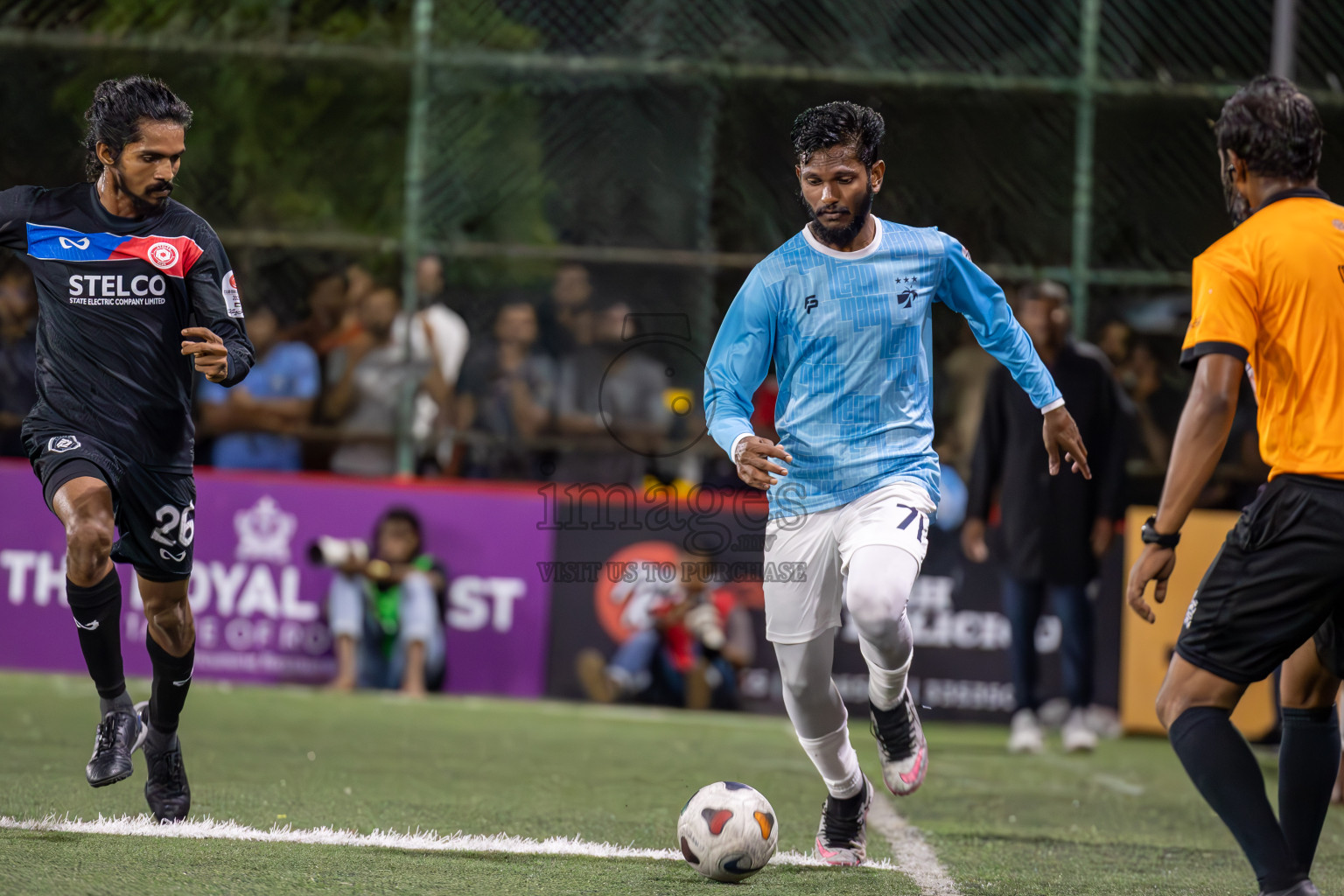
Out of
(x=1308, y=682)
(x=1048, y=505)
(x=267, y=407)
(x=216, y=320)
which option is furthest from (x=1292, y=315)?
(x=267, y=407)

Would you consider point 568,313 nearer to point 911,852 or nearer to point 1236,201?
point 911,852

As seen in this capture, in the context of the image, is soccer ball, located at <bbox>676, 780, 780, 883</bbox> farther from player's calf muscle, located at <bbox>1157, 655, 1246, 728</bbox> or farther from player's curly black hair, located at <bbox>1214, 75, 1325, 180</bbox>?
player's curly black hair, located at <bbox>1214, 75, 1325, 180</bbox>

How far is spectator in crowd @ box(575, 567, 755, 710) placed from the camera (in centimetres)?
970

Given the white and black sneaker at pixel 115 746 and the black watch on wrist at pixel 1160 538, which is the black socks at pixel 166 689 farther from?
the black watch on wrist at pixel 1160 538

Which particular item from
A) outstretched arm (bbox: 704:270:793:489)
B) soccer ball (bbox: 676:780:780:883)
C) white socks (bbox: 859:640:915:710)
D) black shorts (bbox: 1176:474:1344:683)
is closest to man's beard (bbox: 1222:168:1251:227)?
black shorts (bbox: 1176:474:1344:683)

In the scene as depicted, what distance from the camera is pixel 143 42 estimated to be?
A: 34.1 ft

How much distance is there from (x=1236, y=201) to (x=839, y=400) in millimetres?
1426

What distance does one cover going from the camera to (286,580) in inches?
388

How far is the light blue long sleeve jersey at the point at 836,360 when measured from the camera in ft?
16.6

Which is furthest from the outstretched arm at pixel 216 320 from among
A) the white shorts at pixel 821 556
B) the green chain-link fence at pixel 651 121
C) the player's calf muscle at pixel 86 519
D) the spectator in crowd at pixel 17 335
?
the spectator in crowd at pixel 17 335

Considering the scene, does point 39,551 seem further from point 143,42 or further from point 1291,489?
point 1291,489

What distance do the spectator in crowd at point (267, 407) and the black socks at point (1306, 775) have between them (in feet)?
24.3

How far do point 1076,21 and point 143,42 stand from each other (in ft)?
20.8

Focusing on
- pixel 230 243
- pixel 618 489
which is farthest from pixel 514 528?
pixel 230 243
